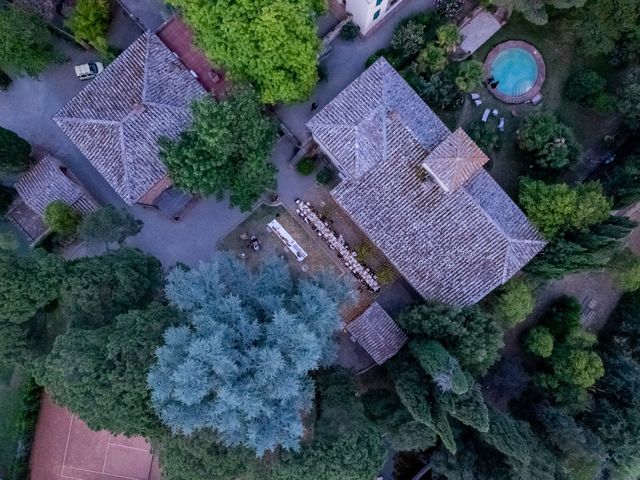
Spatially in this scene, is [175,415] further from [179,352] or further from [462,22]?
[462,22]

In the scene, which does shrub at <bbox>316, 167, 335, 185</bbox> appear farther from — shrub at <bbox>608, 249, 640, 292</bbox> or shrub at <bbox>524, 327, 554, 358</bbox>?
shrub at <bbox>608, 249, 640, 292</bbox>

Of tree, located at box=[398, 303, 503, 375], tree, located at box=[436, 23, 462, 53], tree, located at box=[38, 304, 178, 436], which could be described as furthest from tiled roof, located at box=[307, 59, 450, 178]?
tree, located at box=[38, 304, 178, 436]

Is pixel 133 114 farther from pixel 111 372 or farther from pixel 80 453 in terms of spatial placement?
pixel 80 453

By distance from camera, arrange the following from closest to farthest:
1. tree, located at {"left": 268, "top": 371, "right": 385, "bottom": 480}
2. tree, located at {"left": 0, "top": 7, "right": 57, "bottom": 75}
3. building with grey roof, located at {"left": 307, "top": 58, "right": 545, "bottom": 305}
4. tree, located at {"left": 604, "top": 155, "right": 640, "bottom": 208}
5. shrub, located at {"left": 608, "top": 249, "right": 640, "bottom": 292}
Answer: tree, located at {"left": 268, "top": 371, "right": 385, "bottom": 480} < tree, located at {"left": 0, "top": 7, "right": 57, "bottom": 75} < building with grey roof, located at {"left": 307, "top": 58, "right": 545, "bottom": 305} < tree, located at {"left": 604, "top": 155, "right": 640, "bottom": 208} < shrub, located at {"left": 608, "top": 249, "right": 640, "bottom": 292}

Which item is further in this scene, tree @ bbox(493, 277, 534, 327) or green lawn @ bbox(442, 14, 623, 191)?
green lawn @ bbox(442, 14, 623, 191)

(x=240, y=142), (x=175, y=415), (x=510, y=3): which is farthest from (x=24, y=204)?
(x=510, y=3)

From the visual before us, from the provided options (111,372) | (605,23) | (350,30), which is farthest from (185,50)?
(605,23)

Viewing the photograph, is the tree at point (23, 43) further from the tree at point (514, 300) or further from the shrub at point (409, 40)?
the tree at point (514, 300)

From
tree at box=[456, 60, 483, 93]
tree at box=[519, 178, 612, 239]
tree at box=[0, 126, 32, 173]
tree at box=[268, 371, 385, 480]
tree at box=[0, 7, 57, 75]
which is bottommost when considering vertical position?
tree at box=[268, 371, 385, 480]
